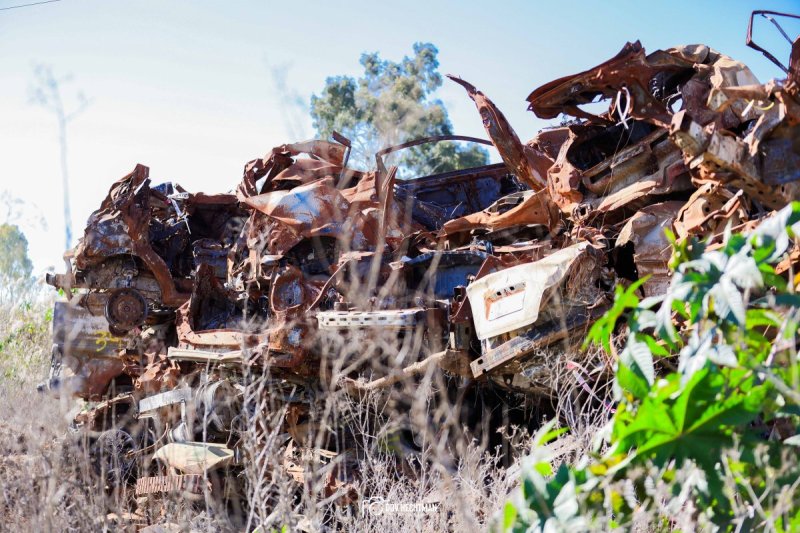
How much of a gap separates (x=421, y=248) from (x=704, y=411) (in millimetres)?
4920

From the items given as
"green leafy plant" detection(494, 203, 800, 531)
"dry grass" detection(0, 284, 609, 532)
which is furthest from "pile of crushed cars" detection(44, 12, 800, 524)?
"green leafy plant" detection(494, 203, 800, 531)

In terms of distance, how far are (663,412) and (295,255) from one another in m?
5.76

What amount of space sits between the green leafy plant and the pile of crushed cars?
1.17 m

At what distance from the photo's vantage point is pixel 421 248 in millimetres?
7086

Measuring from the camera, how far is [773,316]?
2266 mm

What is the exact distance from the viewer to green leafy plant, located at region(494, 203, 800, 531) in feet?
7.27

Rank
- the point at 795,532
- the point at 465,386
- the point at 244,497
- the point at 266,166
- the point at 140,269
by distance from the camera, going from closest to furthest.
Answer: the point at 795,532 < the point at 465,386 < the point at 244,497 < the point at 266,166 < the point at 140,269

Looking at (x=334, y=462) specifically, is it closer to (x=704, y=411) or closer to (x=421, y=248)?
(x=704, y=411)

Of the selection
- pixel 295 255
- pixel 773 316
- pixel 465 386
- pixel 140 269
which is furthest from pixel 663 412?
pixel 140 269

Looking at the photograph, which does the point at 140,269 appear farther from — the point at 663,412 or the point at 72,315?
the point at 663,412

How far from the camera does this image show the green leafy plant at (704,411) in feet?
7.27

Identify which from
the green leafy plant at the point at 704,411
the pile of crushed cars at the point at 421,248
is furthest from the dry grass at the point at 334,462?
the green leafy plant at the point at 704,411

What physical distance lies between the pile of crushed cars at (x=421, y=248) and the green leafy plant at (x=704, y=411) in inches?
46.2

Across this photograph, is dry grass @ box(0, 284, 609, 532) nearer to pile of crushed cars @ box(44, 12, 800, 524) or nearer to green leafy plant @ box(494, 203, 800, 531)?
pile of crushed cars @ box(44, 12, 800, 524)
